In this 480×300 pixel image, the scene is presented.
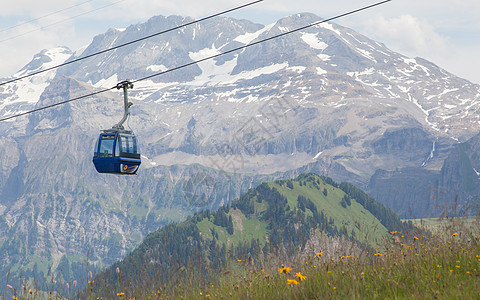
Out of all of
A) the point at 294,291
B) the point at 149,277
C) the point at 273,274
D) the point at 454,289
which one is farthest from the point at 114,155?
the point at 454,289

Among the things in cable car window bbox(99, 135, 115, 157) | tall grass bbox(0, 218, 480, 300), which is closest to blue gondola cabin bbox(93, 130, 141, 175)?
cable car window bbox(99, 135, 115, 157)

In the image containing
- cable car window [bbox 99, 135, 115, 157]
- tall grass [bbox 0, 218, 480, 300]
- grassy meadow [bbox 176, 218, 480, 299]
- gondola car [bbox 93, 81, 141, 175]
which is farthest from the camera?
cable car window [bbox 99, 135, 115, 157]

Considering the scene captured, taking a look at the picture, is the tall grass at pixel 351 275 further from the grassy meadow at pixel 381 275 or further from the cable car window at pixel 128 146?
the cable car window at pixel 128 146

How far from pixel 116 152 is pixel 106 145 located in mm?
786

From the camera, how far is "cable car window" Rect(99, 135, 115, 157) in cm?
2581

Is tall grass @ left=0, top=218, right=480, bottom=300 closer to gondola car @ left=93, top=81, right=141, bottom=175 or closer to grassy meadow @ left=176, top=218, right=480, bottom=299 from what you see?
grassy meadow @ left=176, top=218, right=480, bottom=299

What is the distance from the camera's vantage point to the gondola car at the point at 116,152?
25.5 m

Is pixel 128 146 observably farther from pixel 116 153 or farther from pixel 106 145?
pixel 106 145

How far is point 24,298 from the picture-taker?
10.6 metres

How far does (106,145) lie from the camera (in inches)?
1024

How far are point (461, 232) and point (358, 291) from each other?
374cm

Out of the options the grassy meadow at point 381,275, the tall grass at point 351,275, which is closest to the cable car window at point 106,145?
the tall grass at point 351,275

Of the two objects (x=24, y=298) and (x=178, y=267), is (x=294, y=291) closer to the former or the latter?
(x=178, y=267)

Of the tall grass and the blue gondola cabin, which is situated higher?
the tall grass
